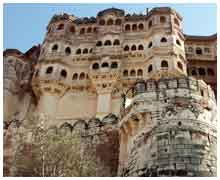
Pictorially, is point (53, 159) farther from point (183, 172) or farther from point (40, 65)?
point (40, 65)

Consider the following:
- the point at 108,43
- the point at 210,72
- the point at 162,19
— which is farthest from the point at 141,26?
the point at 210,72

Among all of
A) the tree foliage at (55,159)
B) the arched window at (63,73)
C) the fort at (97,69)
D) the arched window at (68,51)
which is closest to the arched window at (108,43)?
the fort at (97,69)

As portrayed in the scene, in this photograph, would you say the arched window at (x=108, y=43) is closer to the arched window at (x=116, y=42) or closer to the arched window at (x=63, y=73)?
the arched window at (x=116, y=42)

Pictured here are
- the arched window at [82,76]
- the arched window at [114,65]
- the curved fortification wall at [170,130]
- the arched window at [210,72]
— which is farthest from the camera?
the arched window at [210,72]

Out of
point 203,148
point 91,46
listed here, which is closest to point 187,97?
point 203,148

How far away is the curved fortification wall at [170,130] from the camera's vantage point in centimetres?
902

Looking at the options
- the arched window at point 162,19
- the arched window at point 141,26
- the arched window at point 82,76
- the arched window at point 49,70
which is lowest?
the arched window at point 82,76

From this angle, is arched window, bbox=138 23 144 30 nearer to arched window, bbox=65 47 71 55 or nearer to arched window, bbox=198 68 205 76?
arched window, bbox=198 68 205 76

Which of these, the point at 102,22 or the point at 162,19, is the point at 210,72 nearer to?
the point at 162,19

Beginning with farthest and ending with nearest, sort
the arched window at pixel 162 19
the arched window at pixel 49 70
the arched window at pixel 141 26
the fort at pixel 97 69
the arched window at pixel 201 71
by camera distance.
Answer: the arched window at pixel 141 26
the arched window at pixel 201 71
the arched window at pixel 162 19
the arched window at pixel 49 70
the fort at pixel 97 69

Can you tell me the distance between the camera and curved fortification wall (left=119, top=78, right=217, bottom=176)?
9016mm

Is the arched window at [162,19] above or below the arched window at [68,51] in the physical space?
above

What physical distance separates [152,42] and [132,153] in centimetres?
1930

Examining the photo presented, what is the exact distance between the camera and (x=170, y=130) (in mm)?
9602
